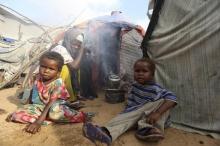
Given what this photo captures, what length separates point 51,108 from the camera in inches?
130

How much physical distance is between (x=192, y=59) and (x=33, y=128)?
76.3 inches

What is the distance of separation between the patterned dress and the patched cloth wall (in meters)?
1.21

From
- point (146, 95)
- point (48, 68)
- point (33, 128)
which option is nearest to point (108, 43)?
point (48, 68)

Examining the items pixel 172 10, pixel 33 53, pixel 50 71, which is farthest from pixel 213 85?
pixel 33 53

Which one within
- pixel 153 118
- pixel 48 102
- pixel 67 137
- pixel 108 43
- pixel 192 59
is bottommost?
pixel 67 137

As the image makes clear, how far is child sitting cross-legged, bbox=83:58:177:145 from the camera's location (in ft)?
9.56

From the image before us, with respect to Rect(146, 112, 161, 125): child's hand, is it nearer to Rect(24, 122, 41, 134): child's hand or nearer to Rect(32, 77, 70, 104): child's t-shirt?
Rect(32, 77, 70, 104): child's t-shirt

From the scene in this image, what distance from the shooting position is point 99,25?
4852 mm

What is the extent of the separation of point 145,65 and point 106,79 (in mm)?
1678

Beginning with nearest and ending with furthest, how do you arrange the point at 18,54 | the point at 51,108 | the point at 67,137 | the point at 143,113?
the point at 67,137 → the point at 143,113 → the point at 51,108 → the point at 18,54

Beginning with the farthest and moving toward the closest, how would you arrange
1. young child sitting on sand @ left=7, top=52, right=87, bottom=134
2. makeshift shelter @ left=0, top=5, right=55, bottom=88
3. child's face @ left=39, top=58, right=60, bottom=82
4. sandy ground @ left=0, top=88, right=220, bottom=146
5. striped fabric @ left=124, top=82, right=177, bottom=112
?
makeshift shelter @ left=0, top=5, right=55, bottom=88 → child's face @ left=39, top=58, right=60, bottom=82 → young child sitting on sand @ left=7, top=52, right=87, bottom=134 → striped fabric @ left=124, top=82, right=177, bottom=112 → sandy ground @ left=0, top=88, right=220, bottom=146

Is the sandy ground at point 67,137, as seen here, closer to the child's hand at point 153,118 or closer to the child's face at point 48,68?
the child's hand at point 153,118

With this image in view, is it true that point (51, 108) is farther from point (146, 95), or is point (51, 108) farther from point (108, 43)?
point (108, 43)

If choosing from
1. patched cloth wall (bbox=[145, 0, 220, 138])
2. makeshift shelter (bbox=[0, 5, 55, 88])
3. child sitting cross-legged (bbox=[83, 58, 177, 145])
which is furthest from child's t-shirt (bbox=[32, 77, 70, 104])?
makeshift shelter (bbox=[0, 5, 55, 88])
